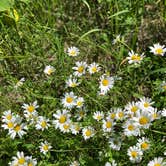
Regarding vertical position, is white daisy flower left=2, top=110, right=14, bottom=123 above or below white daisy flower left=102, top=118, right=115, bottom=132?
above

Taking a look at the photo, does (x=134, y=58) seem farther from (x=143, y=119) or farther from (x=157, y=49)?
(x=143, y=119)

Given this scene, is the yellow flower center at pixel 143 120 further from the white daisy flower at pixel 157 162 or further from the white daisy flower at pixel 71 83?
the white daisy flower at pixel 71 83

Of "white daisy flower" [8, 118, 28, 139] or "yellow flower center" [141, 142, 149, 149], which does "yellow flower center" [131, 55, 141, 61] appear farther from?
"white daisy flower" [8, 118, 28, 139]

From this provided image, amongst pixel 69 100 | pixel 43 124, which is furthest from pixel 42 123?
pixel 69 100

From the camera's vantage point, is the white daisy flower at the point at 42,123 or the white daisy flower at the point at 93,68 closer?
the white daisy flower at the point at 42,123

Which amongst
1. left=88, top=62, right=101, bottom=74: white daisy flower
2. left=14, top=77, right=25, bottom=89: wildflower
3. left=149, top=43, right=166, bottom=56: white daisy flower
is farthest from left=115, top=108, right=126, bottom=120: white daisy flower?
left=14, top=77, right=25, bottom=89: wildflower

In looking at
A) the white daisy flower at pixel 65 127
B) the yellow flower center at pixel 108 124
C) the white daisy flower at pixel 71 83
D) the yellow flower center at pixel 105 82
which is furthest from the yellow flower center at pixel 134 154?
the white daisy flower at pixel 71 83
